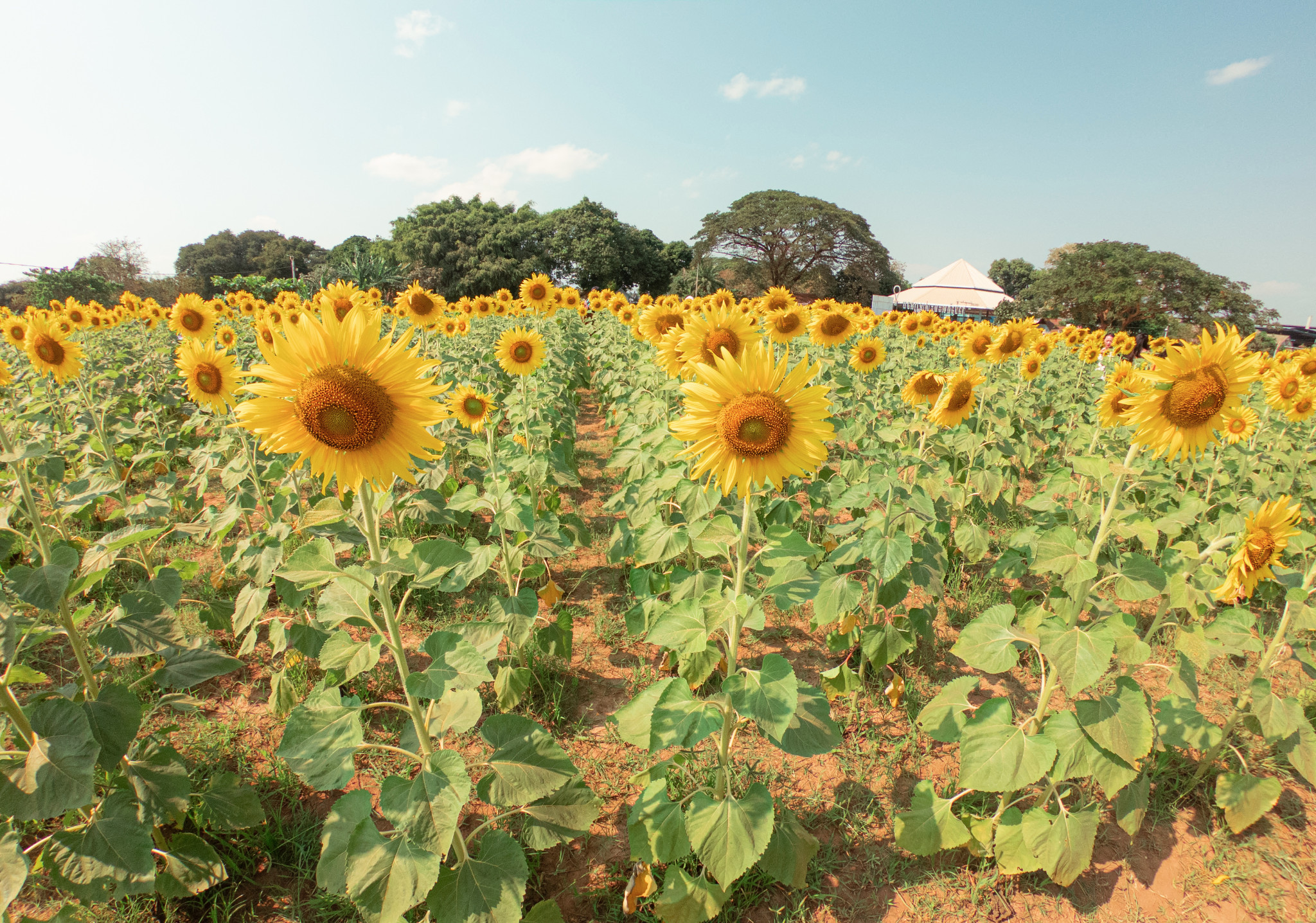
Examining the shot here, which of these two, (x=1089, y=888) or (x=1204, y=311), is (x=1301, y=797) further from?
(x=1204, y=311)

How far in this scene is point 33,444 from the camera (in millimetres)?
2266

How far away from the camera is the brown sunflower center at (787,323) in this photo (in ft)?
18.8

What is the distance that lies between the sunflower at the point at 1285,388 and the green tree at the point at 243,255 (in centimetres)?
9727

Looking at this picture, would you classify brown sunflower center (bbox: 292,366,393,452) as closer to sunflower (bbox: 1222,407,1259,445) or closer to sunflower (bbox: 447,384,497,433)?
sunflower (bbox: 447,384,497,433)

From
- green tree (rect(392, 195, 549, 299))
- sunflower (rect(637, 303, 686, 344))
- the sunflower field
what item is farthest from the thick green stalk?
green tree (rect(392, 195, 549, 299))

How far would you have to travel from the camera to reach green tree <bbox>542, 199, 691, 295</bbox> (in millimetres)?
52750

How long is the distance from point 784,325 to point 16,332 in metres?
9.12

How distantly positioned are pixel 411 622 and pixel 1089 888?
4306mm

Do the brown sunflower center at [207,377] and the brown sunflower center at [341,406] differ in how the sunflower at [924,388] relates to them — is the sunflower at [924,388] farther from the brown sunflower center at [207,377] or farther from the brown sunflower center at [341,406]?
the brown sunflower center at [207,377]

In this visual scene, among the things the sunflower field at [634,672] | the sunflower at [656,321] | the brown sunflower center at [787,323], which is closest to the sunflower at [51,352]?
the sunflower field at [634,672]

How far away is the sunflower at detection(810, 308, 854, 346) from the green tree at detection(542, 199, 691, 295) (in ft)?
161

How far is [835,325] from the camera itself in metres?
6.24

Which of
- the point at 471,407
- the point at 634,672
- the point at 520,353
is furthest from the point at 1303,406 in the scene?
the point at 471,407

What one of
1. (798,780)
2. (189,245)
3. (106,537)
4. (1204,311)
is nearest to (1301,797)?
(798,780)
